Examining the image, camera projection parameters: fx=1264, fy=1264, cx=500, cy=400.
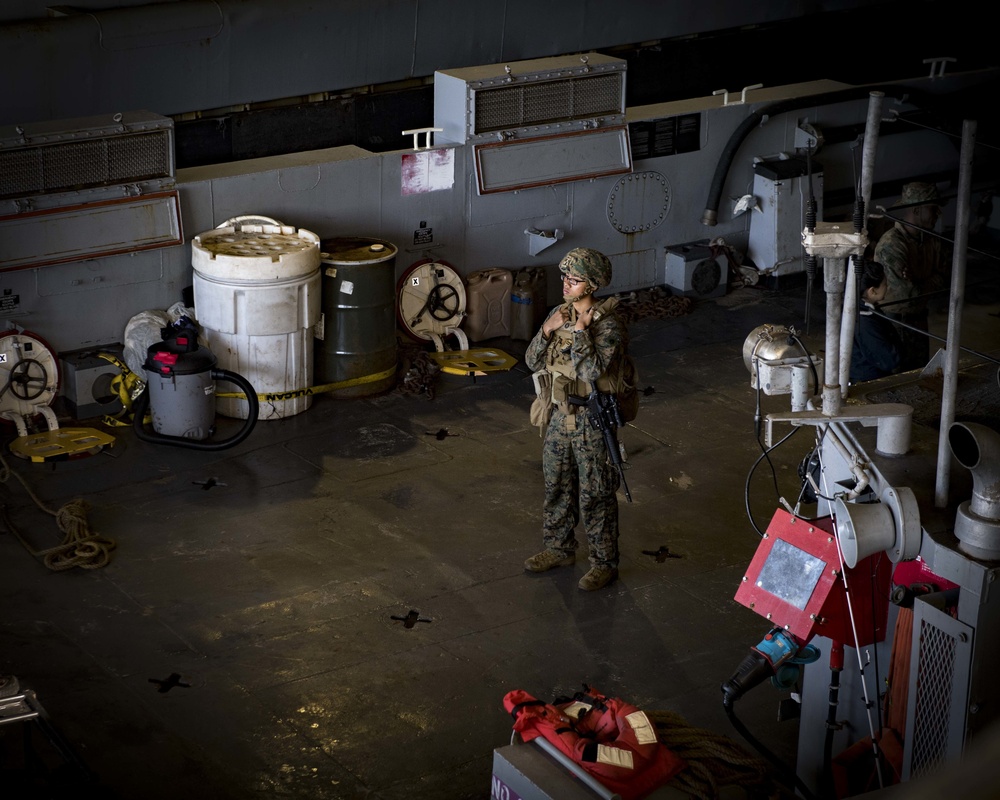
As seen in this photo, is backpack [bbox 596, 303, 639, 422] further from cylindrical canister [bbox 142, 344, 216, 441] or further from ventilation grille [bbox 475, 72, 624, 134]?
ventilation grille [bbox 475, 72, 624, 134]

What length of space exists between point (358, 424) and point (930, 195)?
4.32 m

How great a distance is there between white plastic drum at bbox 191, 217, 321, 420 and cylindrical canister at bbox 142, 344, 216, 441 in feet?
1.11

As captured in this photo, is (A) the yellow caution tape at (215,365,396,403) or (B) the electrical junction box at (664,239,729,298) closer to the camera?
(A) the yellow caution tape at (215,365,396,403)

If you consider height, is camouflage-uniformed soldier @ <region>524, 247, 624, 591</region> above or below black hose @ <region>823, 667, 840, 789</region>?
above

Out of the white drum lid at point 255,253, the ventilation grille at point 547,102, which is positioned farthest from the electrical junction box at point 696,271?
the white drum lid at point 255,253

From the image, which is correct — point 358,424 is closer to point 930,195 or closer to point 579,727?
point 930,195

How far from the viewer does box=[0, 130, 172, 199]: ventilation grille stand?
881 centimetres

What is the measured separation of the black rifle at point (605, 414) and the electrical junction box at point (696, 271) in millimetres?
5322

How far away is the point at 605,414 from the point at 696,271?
5.47 metres

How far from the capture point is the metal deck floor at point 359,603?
19.1 ft

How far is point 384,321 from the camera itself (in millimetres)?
9742

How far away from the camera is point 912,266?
325 inches

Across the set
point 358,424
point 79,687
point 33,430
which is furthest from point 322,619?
point 33,430

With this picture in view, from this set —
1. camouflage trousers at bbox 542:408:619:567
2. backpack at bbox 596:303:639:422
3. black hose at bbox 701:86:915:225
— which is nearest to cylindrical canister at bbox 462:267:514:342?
black hose at bbox 701:86:915:225
